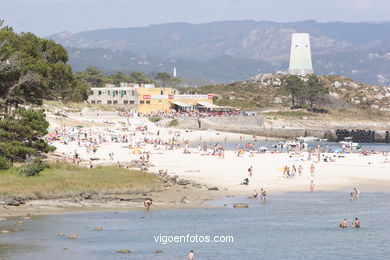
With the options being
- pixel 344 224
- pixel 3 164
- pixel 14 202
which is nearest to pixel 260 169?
pixel 344 224

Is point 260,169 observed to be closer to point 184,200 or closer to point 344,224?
point 184,200

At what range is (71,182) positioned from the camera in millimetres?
42188

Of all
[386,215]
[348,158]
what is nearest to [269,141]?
[348,158]

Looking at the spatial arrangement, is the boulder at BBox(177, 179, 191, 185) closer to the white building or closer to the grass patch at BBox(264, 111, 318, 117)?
the white building

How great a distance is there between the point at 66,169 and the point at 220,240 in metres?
16.4

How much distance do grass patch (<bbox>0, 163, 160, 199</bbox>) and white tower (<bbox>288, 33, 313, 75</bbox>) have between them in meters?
135

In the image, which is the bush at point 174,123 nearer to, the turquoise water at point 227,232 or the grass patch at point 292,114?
the grass patch at point 292,114

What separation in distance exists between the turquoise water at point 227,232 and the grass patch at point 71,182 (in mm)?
4035

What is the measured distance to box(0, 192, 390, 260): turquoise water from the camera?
1197 inches

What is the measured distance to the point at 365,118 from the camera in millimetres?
138625

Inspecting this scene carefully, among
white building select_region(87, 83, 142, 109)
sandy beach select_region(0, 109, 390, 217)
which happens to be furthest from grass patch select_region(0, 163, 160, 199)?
white building select_region(87, 83, 142, 109)

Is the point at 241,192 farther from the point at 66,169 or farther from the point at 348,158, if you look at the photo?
the point at 348,158

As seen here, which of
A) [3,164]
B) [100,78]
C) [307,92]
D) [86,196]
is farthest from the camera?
[100,78]

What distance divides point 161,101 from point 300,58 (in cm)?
6799
